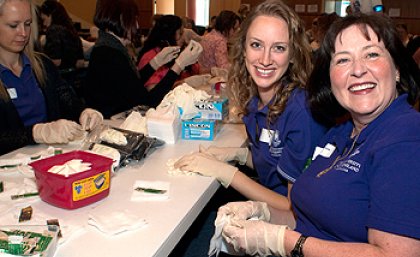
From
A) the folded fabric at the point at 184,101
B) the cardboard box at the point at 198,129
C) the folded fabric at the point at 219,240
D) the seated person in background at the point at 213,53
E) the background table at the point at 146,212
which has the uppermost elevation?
the seated person in background at the point at 213,53

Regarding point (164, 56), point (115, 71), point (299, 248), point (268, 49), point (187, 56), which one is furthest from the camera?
point (164, 56)

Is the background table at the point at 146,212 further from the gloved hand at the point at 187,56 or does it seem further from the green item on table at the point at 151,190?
the gloved hand at the point at 187,56

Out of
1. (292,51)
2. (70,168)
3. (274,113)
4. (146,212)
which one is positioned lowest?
(146,212)

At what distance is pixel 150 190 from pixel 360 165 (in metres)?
0.68

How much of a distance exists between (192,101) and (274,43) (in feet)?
1.71

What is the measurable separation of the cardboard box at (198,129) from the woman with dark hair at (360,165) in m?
0.65

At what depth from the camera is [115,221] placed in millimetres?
1184

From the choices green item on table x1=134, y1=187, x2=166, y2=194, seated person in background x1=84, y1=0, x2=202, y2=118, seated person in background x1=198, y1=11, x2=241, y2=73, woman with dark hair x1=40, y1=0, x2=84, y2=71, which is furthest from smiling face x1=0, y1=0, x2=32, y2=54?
seated person in background x1=198, y1=11, x2=241, y2=73

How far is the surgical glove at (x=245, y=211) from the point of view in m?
1.42

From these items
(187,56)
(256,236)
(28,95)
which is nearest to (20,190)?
(256,236)

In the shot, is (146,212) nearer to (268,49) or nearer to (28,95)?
(268,49)

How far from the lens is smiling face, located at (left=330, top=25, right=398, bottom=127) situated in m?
1.21

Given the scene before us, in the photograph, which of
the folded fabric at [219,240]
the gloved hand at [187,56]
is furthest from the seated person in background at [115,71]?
the folded fabric at [219,240]

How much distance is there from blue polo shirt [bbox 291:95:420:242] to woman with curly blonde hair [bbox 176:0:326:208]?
0.19 meters
